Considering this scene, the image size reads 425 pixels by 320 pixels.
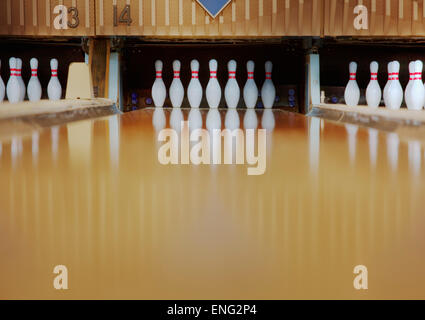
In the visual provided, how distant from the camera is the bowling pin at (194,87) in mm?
3492

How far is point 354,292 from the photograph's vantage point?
0.31 metres

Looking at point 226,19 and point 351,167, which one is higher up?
point 226,19

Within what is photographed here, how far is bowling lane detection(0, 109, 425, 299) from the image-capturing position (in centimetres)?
33

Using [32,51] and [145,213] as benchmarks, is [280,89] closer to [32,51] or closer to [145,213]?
[32,51]

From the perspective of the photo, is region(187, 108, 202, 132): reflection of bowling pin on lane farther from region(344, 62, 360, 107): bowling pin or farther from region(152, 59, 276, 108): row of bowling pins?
region(344, 62, 360, 107): bowling pin

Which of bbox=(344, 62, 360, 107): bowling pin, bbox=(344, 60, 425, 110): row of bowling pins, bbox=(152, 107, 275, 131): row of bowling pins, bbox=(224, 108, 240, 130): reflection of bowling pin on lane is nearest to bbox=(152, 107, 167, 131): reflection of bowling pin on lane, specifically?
bbox=(152, 107, 275, 131): row of bowling pins

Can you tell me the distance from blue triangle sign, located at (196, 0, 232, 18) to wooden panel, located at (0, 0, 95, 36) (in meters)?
0.67

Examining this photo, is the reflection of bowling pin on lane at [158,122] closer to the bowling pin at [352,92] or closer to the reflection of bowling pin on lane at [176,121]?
the reflection of bowling pin on lane at [176,121]

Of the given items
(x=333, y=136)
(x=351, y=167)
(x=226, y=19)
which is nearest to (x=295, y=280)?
(x=351, y=167)

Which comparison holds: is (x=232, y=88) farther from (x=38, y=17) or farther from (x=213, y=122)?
(x=213, y=122)

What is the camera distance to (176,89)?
3.52 meters


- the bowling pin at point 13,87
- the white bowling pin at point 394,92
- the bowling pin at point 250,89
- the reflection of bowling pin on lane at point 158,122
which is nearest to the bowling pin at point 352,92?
the white bowling pin at point 394,92
